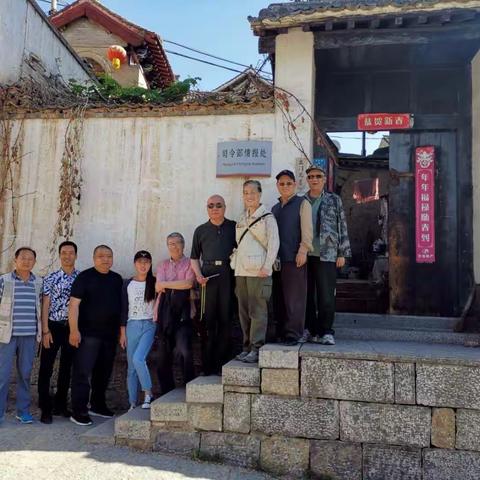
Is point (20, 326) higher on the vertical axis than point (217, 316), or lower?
lower

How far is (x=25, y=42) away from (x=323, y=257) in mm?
5245

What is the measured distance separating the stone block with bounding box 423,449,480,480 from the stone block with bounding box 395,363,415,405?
1.36 ft

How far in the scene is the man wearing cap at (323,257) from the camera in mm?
4500

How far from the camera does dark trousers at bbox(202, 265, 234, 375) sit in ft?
14.7

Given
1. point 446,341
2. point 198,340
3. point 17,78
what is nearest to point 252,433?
point 198,340

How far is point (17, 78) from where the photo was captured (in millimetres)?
6422

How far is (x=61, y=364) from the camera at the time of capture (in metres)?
4.91

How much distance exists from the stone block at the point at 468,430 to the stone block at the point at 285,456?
46.8 inches

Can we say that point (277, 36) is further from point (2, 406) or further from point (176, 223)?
point (2, 406)

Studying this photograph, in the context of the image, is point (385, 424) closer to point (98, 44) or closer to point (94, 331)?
point (94, 331)

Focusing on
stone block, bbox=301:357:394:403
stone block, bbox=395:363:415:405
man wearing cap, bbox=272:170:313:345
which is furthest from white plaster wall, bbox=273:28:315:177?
stone block, bbox=395:363:415:405

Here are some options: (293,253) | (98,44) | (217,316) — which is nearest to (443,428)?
(293,253)

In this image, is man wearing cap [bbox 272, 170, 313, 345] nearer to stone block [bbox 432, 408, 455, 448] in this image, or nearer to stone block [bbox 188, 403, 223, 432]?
stone block [bbox 188, 403, 223, 432]

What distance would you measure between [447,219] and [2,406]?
217 inches
